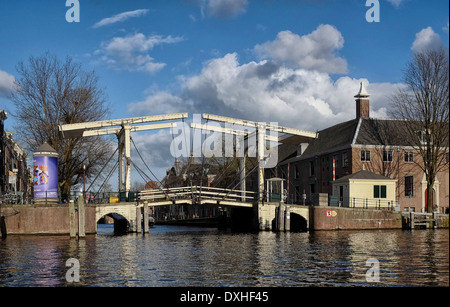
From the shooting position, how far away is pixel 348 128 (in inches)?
1786

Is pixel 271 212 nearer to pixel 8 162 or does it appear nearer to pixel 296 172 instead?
pixel 296 172

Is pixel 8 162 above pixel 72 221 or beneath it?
above

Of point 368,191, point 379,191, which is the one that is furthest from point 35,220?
point 379,191

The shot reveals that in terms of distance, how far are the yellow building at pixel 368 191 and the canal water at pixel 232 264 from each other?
1345cm

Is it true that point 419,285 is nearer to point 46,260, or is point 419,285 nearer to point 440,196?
point 46,260

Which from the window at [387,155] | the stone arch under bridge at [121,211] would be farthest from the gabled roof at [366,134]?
the stone arch under bridge at [121,211]

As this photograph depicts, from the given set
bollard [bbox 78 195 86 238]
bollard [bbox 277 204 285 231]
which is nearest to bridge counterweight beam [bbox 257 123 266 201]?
bollard [bbox 277 204 285 231]

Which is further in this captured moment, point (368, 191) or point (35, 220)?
point (368, 191)

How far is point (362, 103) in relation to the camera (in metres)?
45.5

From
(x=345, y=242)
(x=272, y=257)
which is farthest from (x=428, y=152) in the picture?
(x=272, y=257)

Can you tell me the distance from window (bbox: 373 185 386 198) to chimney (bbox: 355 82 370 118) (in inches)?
338

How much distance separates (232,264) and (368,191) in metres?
23.1

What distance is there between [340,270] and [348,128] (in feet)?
101

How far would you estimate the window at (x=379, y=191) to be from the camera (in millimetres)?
38344
